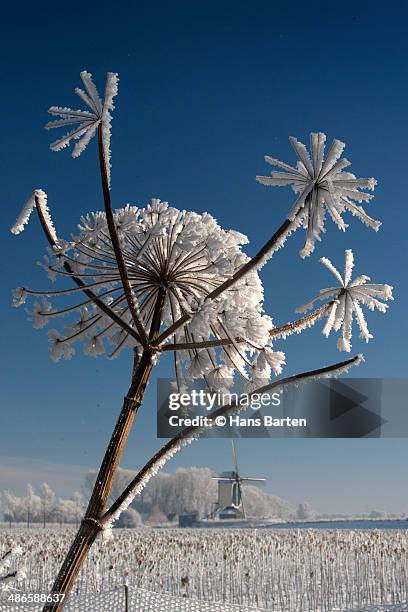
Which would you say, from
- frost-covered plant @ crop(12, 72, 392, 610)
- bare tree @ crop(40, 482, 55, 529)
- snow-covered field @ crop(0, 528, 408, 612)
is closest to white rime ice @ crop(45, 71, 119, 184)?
frost-covered plant @ crop(12, 72, 392, 610)

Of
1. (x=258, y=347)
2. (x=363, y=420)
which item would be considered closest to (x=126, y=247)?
(x=258, y=347)

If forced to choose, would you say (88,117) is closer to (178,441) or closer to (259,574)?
(178,441)

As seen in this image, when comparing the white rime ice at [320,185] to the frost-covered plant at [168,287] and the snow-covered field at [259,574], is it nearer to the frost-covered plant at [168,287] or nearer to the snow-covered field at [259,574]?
the frost-covered plant at [168,287]

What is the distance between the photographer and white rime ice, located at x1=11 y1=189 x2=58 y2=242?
155cm

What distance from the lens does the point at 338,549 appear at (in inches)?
471

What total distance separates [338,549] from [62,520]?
37.7 m

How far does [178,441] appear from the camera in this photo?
4.63 ft

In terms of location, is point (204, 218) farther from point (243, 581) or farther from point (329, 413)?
point (243, 581)

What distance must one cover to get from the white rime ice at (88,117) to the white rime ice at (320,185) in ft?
1.15

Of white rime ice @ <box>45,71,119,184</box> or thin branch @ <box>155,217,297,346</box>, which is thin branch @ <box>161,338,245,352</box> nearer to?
thin branch @ <box>155,217,297,346</box>

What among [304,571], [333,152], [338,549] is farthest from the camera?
[338,549]

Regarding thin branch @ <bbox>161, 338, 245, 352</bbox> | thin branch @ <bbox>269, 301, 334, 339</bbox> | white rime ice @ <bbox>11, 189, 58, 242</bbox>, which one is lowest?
thin branch @ <bbox>161, 338, 245, 352</bbox>

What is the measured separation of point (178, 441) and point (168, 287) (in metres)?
0.43

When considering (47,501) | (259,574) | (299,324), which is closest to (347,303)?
(299,324)
